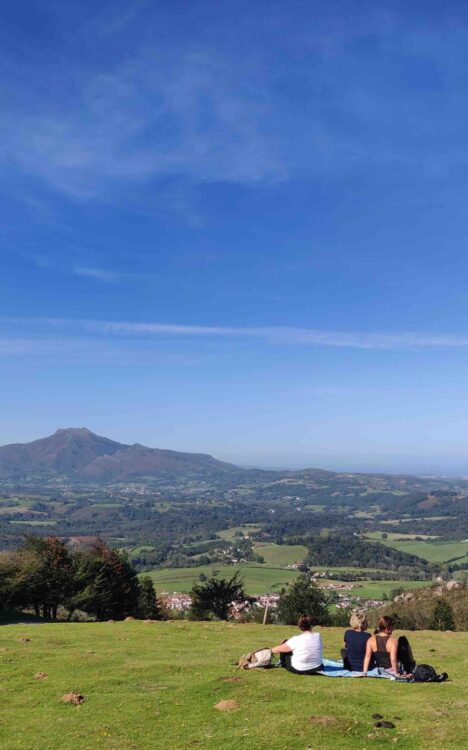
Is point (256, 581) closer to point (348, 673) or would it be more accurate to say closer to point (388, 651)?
point (348, 673)

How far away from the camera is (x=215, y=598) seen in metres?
49.2

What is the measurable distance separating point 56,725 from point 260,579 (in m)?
139

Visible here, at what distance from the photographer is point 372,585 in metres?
139

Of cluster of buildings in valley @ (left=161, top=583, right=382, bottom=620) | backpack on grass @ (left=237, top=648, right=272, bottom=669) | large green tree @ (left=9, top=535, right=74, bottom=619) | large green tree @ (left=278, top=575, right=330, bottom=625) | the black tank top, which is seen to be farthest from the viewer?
cluster of buildings in valley @ (left=161, top=583, right=382, bottom=620)

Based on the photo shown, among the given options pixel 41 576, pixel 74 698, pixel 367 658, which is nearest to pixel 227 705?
pixel 74 698

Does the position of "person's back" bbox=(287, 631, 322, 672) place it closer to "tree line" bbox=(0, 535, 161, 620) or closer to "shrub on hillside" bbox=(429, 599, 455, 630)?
"tree line" bbox=(0, 535, 161, 620)

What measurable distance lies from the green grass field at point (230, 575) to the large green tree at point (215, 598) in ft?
242

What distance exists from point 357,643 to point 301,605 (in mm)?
45065

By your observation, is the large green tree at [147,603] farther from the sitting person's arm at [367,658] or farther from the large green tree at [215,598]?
the sitting person's arm at [367,658]

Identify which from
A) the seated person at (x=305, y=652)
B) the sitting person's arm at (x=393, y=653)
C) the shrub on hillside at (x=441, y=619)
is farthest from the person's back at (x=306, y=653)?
the shrub on hillside at (x=441, y=619)

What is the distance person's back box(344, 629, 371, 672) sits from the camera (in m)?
14.9

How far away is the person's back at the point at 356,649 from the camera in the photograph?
48.9 feet

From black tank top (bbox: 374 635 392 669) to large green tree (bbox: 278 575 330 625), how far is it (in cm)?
4263

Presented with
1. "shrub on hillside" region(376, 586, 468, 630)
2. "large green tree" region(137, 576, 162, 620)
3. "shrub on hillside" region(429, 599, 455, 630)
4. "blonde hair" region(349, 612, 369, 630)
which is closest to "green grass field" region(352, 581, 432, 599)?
"shrub on hillside" region(376, 586, 468, 630)
